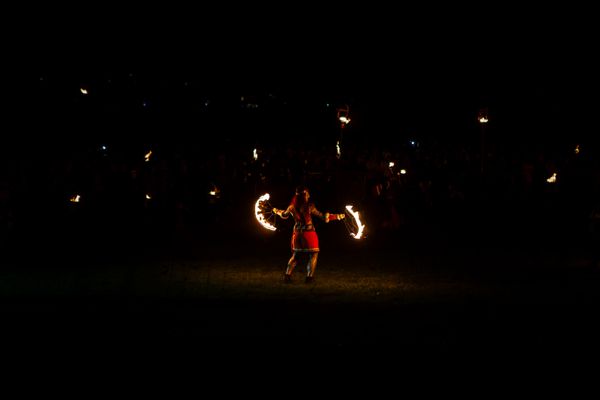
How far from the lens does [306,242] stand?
15.3 metres

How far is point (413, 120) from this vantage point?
3538cm

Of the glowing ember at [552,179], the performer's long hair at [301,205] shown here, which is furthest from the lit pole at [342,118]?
the performer's long hair at [301,205]

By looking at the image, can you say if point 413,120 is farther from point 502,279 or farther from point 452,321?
point 452,321

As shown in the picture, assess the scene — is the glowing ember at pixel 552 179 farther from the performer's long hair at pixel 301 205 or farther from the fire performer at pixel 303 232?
the performer's long hair at pixel 301 205

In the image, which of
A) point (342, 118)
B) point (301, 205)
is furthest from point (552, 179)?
point (301, 205)

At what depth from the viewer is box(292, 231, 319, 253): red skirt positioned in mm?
15219

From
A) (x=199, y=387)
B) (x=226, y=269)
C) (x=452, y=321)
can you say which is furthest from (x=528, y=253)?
(x=199, y=387)

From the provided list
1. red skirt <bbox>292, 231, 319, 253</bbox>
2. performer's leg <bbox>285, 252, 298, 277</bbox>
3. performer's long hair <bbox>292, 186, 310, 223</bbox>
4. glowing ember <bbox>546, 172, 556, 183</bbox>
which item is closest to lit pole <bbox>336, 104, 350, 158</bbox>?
glowing ember <bbox>546, 172, 556, 183</bbox>

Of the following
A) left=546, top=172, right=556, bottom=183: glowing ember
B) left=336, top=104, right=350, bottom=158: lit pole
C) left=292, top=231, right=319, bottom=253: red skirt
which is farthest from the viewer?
left=336, top=104, right=350, bottom=158: lit pole

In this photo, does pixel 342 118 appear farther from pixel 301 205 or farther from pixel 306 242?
pixel 306 242

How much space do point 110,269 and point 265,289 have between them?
14.4ft

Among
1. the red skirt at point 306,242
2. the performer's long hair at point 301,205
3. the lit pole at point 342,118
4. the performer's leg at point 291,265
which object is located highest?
the lit pole at point 342,118

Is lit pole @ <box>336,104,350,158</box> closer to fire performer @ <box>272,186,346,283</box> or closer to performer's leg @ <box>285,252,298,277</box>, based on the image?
fire performer @ <box>272,186,346,283</box>

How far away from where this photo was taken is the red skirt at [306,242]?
49.9 feet
